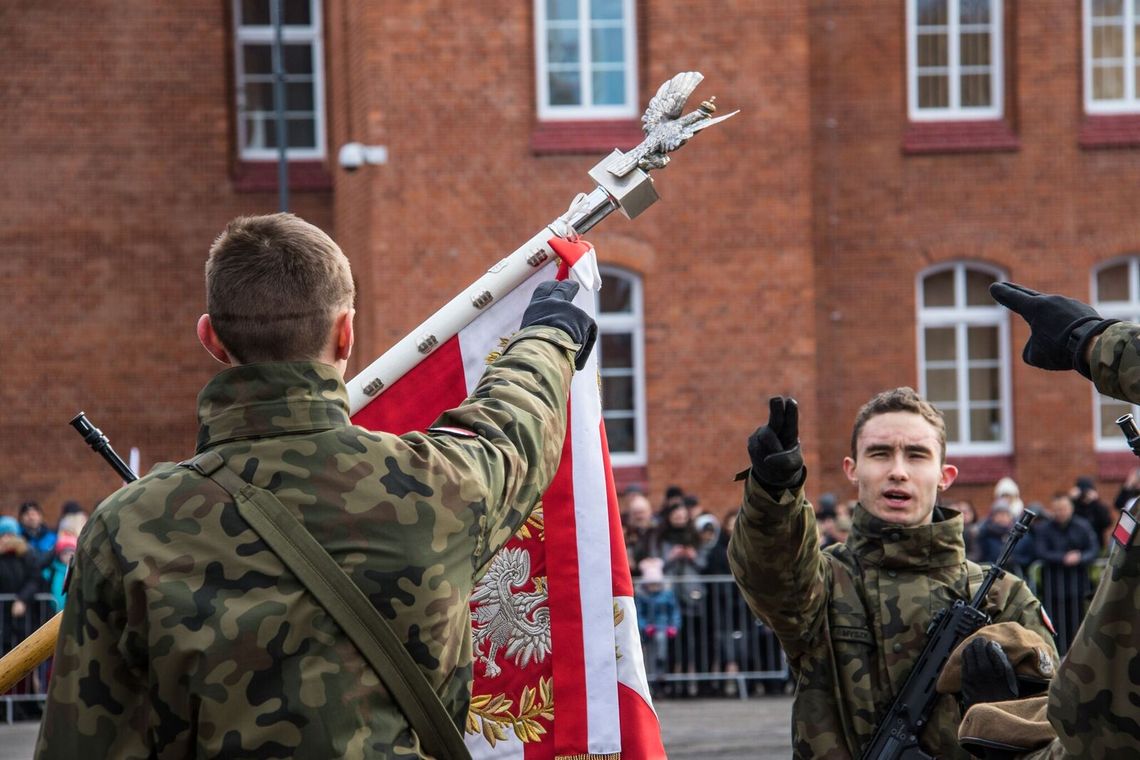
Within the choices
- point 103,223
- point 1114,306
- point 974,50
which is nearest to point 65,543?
point 103,223

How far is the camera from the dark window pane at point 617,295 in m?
20.1

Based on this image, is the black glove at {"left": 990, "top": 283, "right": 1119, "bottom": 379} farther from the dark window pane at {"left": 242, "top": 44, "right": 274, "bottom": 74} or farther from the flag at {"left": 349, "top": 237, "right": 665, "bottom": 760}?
the dark window pane at {"left": 242, "top": 44, "right": 274, "bottom": 74}

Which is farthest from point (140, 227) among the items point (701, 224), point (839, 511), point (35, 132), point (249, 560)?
point (249, 560)

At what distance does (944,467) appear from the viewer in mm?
4641

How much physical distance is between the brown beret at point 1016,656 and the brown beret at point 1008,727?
11.1 inches

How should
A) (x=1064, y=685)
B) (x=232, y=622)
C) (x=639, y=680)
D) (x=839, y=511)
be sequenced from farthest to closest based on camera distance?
(x=839, y=511) → (x=639, y=680) → (x=1064, y=685) → (x=232, y=622)

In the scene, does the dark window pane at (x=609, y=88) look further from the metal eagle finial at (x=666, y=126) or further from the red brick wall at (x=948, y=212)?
the metal eagle finial at (x=666, y=126)

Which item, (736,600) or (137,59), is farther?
(137,59)

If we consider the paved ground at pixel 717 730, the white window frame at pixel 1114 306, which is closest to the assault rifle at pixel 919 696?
the paved ground at pixel 717 730

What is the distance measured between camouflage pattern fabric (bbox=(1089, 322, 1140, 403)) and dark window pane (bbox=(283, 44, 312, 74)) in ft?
68.7

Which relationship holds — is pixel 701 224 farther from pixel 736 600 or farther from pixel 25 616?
pixel 25 616

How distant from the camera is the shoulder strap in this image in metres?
2.57

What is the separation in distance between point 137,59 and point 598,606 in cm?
1970

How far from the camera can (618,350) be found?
66.4 feet
